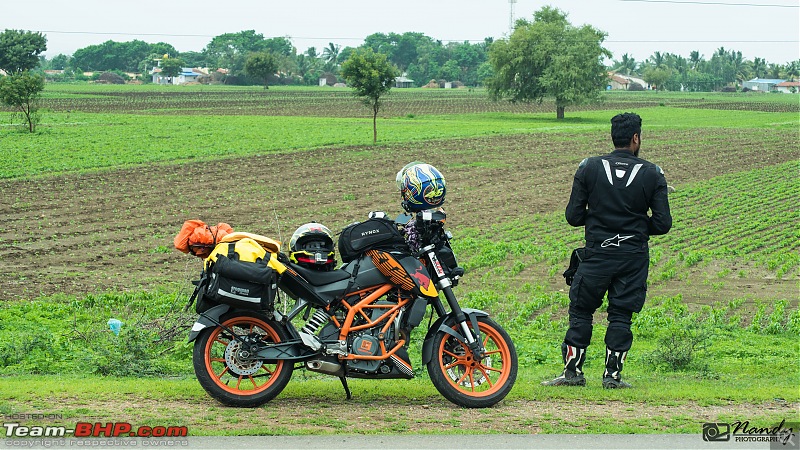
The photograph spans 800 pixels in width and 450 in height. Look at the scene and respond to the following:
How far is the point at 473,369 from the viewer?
718cm

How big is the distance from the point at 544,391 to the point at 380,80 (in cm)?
3304

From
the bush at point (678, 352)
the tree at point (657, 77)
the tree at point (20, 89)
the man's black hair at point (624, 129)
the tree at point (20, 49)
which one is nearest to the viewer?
the man's black hair at point (624, 129)

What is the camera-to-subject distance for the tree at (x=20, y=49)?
109312 mm

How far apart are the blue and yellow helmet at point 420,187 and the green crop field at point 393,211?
1.48 meters

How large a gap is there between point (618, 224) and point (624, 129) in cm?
77

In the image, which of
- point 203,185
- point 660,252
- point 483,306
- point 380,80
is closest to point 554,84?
point 380,80

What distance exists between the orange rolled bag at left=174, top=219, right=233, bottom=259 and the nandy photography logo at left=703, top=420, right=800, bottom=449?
3.63 m

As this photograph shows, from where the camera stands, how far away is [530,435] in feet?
19.8

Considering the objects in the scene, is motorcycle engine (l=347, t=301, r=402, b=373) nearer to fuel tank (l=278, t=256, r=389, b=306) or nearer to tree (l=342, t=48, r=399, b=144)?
fuel tank (l=278, t=256, r=389, b=306)

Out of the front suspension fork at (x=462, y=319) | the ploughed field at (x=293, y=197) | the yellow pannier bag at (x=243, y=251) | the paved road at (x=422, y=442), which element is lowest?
the ploughed field at (x=293, y=197)

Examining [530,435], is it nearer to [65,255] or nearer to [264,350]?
[264,350]

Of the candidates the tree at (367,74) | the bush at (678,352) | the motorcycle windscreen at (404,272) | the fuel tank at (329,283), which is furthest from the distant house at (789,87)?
the fuel tank at (329,283)

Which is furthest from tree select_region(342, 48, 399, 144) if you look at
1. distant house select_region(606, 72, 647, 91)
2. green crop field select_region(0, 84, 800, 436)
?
distant house select_region(606, 72, 647, 91)

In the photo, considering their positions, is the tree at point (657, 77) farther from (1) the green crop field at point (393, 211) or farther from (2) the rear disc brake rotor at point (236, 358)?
(2) the rear disc brake rotor at point (236, 358)
